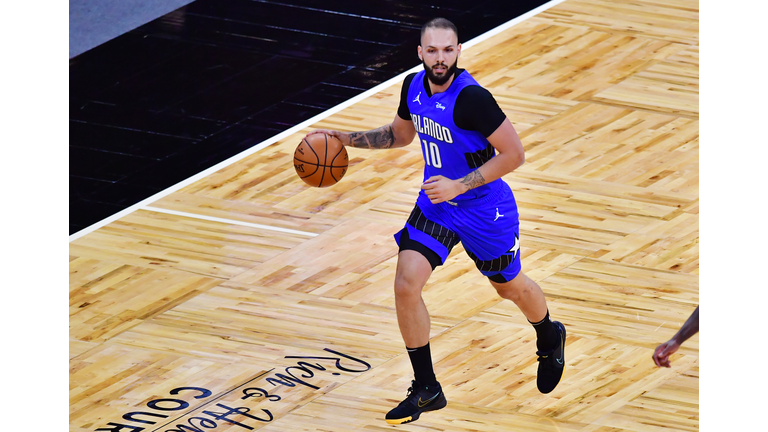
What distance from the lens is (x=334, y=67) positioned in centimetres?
960

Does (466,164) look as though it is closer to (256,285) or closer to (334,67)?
(256,285)

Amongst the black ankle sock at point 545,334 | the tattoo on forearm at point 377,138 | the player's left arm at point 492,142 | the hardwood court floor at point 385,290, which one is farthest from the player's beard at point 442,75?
the hardwood court floor at point 385,290

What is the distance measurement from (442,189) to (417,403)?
0.99 m

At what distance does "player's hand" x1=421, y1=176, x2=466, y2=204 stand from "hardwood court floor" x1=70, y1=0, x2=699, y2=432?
1190mm

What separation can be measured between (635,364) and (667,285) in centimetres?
82

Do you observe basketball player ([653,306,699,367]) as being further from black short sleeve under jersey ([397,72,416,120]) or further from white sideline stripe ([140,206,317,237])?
white sideline stripe ([140,206,317,237])

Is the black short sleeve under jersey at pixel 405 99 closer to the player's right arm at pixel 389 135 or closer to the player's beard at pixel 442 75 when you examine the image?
the player's right arm at pixel 389 135

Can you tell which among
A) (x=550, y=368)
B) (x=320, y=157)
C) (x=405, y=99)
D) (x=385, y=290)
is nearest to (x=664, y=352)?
(x=550, y=368)

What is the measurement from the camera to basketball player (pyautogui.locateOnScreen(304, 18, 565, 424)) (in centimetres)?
512

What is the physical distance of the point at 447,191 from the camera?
5105 mm

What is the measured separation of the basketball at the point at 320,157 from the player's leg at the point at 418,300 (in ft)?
1.72

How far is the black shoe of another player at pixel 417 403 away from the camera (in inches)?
212

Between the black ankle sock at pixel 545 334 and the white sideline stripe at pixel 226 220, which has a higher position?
the black ankle sock at pixel 545 334

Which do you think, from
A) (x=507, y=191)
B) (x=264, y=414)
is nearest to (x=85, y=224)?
(x=264, y=414)
